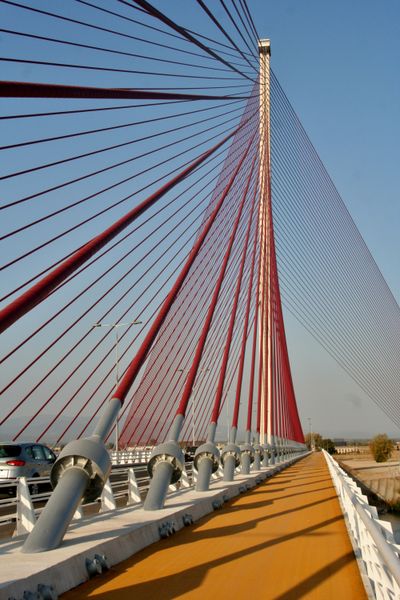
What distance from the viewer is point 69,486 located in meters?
8.58

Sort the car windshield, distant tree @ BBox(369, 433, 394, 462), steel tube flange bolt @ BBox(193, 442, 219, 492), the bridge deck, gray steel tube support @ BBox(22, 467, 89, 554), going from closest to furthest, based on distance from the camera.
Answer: the bridge deck < gray steel tube support @ BBox(22, 467, 89, 554) < the car windshield < steel tube flange bolt @ BBox(193, 442, 219, 492) < distant tree @ BBox(369, 433, 394, 462)

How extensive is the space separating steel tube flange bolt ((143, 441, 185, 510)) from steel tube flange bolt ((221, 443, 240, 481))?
28.1ft

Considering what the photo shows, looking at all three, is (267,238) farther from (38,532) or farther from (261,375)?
(38,532)

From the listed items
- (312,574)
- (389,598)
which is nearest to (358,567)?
(312,574)

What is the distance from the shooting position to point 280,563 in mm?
8836

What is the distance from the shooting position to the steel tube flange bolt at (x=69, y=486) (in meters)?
8.08

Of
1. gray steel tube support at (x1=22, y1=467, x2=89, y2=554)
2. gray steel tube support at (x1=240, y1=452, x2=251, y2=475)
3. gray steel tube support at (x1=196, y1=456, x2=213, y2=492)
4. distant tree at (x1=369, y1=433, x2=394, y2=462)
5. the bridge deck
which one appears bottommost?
the bridge deck

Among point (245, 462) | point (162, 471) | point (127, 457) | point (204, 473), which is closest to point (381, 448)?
point (127, 457)

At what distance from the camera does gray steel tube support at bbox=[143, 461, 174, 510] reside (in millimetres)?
12648

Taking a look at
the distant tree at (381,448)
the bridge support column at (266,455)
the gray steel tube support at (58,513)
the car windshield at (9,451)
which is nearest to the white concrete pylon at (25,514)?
the gray steel tube support at (58,513)

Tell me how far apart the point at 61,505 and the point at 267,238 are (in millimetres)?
27244

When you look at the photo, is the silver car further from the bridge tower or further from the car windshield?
the bridge tower

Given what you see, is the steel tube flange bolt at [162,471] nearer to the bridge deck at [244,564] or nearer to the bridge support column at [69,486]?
the bridge deck at [244,564]

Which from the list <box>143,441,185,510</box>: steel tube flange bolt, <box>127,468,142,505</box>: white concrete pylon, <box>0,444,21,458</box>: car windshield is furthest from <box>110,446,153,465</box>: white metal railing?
<box>143,441,185,510</box>: steel tube flange bolt
